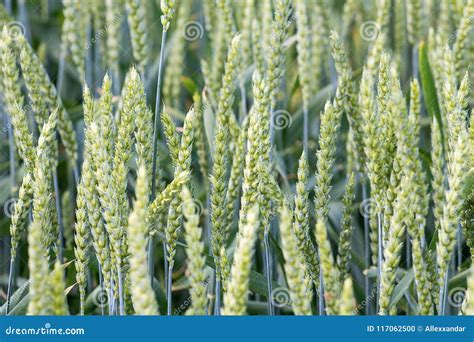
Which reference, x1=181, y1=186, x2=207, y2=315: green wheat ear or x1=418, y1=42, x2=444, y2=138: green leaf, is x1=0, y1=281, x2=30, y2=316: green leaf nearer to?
x1=181, y1=186, x2=207, y2=315: green wheat ear

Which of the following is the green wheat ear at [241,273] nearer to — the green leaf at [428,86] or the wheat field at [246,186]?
the wheat field at [246,186]

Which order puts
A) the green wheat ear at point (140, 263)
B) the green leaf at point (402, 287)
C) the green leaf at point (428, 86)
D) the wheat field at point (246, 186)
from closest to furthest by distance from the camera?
1. the green wheat ear at point (140, 263)
2. the wheat field at point (246, 186)
3. the green leaf at point (402, 287)
4. the green leaf at point (428, 86)

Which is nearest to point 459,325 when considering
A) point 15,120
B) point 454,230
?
point 454,230

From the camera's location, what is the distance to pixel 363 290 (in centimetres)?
152

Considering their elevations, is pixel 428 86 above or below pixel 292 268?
above

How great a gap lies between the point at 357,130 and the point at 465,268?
0.39 m

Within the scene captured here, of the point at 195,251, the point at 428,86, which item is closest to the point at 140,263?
the point at 195,251

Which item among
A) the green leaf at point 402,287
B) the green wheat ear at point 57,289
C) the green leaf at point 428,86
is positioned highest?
the green leaf at point 428,86

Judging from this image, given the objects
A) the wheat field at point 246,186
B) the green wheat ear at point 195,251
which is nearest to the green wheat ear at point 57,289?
the wheat field at point 246,186

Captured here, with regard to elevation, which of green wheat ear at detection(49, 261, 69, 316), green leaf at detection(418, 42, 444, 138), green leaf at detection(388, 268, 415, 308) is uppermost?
green leaf at detection(418, 42, 444, 138)

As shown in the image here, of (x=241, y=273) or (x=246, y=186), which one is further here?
(x=246, y=186)

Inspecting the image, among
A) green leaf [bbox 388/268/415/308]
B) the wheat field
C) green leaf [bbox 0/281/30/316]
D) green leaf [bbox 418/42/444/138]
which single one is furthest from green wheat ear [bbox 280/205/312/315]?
green leaf [bbox 418/42/444/138]

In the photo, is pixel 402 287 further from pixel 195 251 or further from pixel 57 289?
pixel 57 289

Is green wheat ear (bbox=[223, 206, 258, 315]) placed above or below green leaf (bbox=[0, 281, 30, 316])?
above
